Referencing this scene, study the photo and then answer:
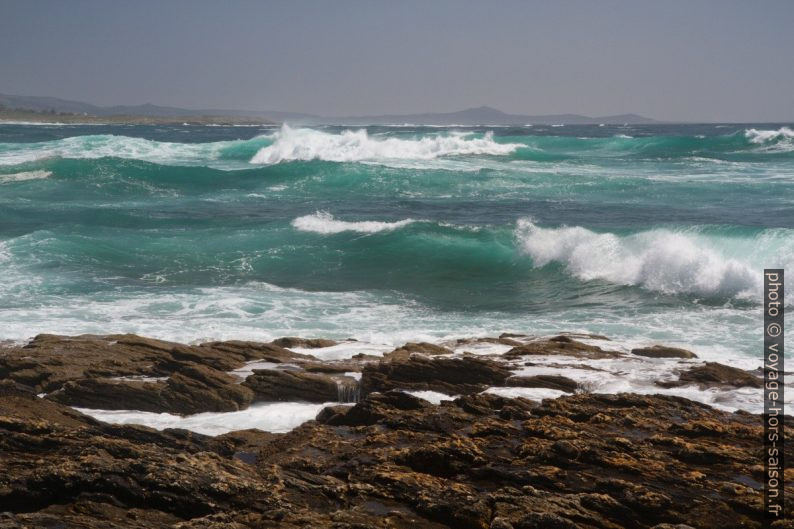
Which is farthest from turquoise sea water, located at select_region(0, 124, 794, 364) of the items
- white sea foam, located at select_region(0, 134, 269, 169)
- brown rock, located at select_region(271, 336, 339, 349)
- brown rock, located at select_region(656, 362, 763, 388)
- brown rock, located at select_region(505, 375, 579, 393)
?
white sea foam, located at select_region(0, 134, 269, 169)

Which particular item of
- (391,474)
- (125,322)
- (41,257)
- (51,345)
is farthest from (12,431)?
(41,257)

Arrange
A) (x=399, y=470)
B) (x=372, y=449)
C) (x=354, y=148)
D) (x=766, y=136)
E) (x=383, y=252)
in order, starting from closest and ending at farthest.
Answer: (x=399, y=470), (x=372, y=449), (x=383, y=252), (x=354, y=148), (x=766, y=136)

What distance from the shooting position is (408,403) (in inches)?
303

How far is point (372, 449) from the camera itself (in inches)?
258

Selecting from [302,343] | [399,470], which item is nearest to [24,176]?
[302,343]

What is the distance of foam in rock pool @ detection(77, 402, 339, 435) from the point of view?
780cm

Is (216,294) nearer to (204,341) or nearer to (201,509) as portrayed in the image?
(204,341)

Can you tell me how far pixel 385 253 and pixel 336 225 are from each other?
3663 mm

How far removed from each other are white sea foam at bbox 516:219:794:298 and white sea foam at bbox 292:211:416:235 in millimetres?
3866

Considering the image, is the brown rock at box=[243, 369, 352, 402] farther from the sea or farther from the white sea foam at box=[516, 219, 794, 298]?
the white sea foam at box=[516, 219, 794, 298]

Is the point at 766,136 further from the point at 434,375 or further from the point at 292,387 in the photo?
the point at 292,387

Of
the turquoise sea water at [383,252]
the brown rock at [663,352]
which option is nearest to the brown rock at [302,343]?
the turquoise sea water at [383,252]

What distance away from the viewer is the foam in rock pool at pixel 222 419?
307 inches

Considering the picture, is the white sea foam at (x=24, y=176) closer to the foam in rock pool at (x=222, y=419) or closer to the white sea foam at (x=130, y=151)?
the white sea foam at (x=130, y=151)
